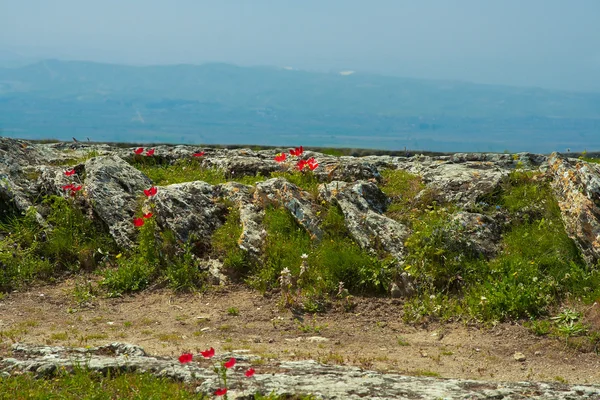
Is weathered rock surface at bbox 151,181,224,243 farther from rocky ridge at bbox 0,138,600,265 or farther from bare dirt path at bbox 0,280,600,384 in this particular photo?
bare dirt path at bbox 0,280,600,384

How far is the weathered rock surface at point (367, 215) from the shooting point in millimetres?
11102

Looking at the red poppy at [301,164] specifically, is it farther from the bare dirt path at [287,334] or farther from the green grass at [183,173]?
the bare dirt path at [287,334]

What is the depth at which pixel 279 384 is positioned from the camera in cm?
615

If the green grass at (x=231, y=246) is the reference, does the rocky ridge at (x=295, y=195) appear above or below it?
above

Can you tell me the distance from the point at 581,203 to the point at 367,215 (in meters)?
3.68

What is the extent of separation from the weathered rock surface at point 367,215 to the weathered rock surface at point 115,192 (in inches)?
163

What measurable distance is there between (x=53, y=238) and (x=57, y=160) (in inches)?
202

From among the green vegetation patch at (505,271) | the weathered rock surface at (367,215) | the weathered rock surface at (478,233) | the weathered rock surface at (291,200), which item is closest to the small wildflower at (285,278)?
the weathered rock surface at (291,200)

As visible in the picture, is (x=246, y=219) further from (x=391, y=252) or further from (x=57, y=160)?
(x=57, y=160)

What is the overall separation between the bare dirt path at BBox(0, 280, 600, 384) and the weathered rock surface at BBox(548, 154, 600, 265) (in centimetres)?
206

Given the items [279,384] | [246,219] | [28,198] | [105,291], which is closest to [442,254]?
[246,219]

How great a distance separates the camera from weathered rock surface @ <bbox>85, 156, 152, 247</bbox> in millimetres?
12742

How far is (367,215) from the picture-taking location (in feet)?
37.9

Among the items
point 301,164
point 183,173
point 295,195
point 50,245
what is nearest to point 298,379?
point 295,195
